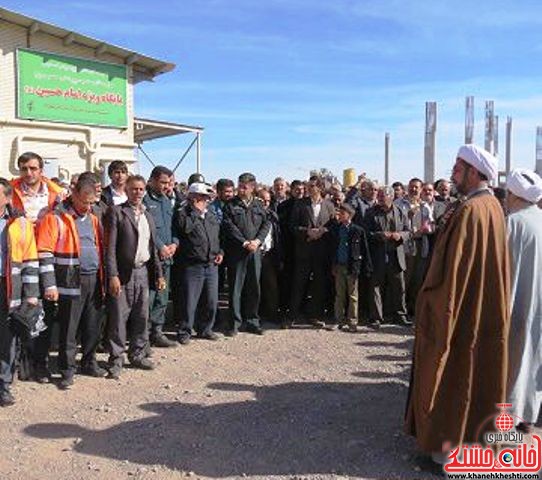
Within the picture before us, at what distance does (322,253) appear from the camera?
8.57 meters

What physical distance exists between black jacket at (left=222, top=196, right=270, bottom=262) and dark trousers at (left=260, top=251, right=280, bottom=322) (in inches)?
26.2

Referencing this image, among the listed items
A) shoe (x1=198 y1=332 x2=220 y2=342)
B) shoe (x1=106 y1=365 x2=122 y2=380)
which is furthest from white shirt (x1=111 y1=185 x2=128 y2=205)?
shoe (x1=198 y1=332 x2=220 y2=342)

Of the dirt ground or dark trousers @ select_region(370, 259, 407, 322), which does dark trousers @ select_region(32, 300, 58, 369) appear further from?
dark trousers @ select_region(370, 259, 407, 322)

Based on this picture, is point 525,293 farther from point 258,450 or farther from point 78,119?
point 78,119

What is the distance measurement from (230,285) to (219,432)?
3.40m

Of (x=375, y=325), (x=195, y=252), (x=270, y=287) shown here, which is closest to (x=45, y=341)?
(x=195, y=252)

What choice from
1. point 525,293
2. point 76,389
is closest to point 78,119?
point 76,389

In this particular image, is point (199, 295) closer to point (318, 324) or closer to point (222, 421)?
point (318, 324)

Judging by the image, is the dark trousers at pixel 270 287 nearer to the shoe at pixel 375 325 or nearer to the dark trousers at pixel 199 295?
the dark trousers at pixel 199 295

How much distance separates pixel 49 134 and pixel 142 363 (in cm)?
976

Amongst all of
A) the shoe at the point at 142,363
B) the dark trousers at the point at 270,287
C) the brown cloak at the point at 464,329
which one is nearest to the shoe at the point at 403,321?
the dark trousers at the point at 270,287

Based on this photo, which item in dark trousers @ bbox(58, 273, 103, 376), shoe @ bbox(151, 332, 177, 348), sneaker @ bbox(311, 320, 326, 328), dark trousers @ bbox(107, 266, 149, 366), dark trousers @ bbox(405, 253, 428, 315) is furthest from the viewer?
dark trousers @ bbox(405, 253, 428, 315)

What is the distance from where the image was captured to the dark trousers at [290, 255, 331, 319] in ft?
28.1

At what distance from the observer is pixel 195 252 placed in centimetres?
735
